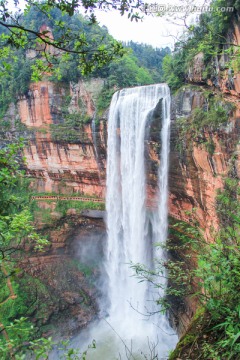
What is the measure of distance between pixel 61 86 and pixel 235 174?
34.5ft

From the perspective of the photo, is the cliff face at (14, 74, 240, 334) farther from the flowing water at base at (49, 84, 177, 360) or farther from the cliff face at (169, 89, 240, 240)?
the flowing water at base at (49, 84, 177, 360)

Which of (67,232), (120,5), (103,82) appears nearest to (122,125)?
(103,82)

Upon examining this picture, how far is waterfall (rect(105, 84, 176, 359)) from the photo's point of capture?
1069cm

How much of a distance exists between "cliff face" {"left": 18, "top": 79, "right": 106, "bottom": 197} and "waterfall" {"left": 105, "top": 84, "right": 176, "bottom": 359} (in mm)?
1497

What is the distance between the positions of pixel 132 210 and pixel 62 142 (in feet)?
17.5

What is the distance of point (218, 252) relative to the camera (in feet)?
7.09

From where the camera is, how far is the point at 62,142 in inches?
557

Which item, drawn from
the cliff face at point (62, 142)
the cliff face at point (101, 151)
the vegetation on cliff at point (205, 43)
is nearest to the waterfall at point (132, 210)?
the cliff face at point (101, 151)

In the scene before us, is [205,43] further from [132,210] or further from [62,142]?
[62,142]

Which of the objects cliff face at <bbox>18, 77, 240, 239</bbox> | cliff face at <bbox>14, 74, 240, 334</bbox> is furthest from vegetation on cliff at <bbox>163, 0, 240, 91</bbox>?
cliff face at <bbox>18, 77, 240, 239</bbox>

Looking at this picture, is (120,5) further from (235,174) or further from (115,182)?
(115,182)

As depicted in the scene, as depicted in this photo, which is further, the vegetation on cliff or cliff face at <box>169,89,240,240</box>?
cliff face at <box>169,89,240,240</box>

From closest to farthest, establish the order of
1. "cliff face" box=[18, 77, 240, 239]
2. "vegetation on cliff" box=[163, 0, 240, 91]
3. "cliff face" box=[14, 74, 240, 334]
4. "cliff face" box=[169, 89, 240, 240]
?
"vegetation on cliff" box=[163, 0, 240, 91], "cliff face" box=[169, 89, 240, 240], "cliff face" box=[14, 74, 240, 334], "cliff face" box=[18, 77, 240, 239]

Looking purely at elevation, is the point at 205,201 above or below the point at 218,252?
below
